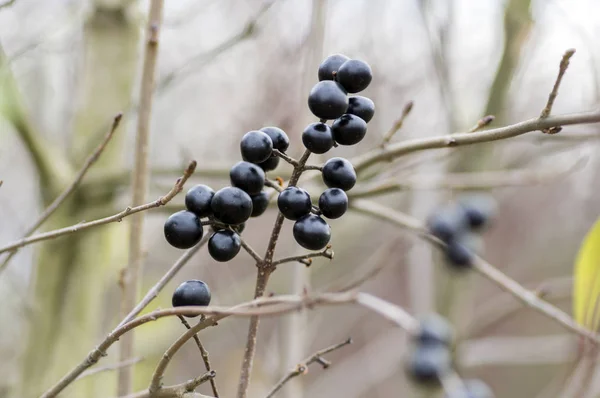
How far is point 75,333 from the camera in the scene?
5.91ft

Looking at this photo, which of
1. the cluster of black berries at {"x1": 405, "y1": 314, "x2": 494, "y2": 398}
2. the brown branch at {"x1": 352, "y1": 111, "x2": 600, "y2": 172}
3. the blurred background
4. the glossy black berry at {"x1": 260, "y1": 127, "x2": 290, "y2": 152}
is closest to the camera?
the brown branch at {"x1": 352, "y1": 111, "x2": 600, "y2": 172}

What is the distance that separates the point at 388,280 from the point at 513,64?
4528 millimetres

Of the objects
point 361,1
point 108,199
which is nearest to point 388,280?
point 361,1

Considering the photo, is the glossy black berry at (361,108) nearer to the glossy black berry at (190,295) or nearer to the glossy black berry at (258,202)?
the glossy black berry at (258,202)

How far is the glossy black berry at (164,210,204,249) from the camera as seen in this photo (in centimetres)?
66

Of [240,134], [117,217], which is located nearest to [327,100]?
[117,217]

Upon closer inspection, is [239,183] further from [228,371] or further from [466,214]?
[228,371]

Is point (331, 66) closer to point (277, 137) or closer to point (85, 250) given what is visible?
point (277, 137)

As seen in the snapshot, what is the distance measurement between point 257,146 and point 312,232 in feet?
0.38

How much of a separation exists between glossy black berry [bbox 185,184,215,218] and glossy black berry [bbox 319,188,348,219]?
133 mm

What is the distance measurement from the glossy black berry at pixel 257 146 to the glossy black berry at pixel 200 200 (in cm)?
6

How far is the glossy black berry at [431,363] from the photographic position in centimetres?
185

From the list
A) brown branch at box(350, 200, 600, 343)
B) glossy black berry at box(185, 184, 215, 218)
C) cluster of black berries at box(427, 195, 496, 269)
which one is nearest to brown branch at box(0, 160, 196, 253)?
glossy black berry at box(185, 184, 215, 218)

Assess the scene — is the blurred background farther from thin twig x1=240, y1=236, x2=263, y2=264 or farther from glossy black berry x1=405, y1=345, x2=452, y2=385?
thin twig x1=240, y1=236, x2=263, y2=264
